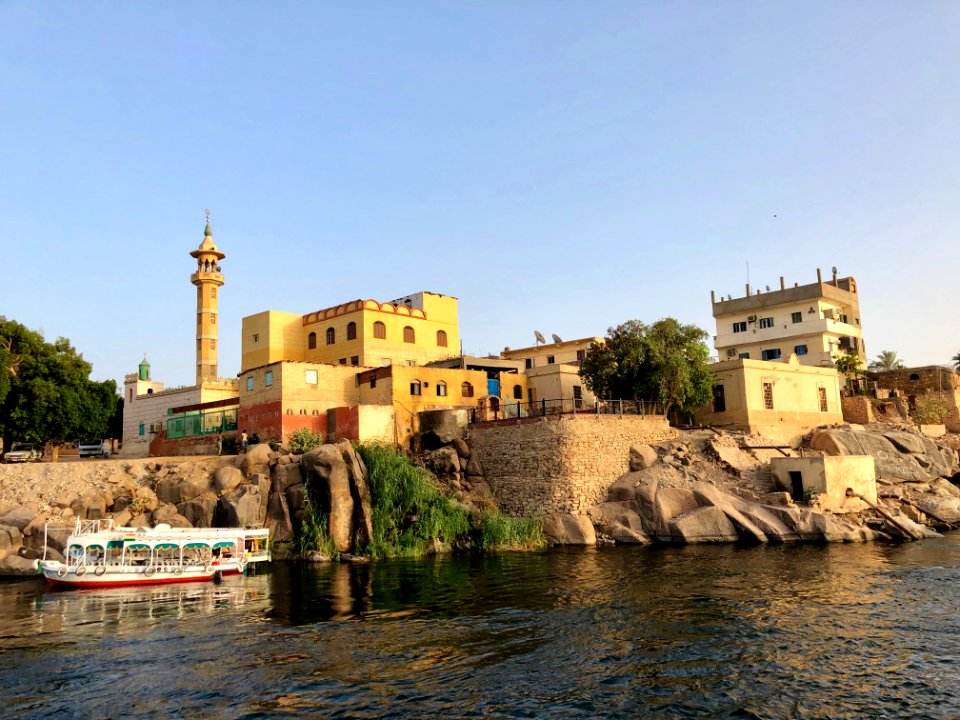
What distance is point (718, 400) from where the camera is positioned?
163 ft

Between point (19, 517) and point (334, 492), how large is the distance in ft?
47.5

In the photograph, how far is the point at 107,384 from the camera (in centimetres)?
5747

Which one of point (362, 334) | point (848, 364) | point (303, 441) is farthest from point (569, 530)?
→ point (848, 364)

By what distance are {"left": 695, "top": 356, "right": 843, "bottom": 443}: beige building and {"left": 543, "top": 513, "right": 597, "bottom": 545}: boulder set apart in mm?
15358

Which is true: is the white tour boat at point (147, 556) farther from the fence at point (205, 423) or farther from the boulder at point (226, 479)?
the fence at point (205, 423)

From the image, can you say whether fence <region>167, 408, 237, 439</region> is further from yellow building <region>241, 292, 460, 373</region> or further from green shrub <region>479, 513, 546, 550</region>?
green shrub <region>479, 513, 546, 550</region>

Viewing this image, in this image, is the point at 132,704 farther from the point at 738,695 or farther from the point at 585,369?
the point at 585,369

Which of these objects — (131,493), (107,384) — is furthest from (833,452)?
(107,384)

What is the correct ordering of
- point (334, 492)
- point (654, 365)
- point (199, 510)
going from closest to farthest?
1. point (334, 492)
2. point (199, 510)
3. point (654, 365)

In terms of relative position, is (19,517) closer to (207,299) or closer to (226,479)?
(226,479)

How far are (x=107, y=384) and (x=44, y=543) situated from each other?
26.9 m

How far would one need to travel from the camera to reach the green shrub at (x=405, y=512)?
3591 cm

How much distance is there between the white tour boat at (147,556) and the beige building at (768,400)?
29.7m

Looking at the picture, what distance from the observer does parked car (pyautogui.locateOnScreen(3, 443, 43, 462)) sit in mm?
54900
